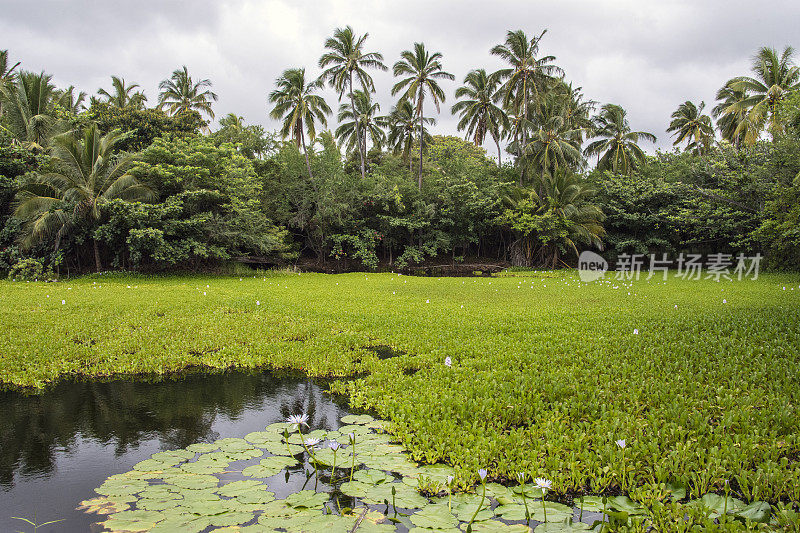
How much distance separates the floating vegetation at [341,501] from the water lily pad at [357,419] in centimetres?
64

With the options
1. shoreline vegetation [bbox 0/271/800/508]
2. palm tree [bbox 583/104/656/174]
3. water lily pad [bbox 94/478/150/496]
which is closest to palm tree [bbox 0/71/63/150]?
shoreline vegetation [bbox 0/271/800/508]

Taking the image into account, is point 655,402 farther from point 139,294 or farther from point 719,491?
point 139,294

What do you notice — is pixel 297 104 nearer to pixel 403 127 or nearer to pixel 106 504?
pixel 403 127

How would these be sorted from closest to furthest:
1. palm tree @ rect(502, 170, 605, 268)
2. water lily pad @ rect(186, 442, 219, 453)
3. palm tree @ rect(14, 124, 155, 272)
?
1. water lily pad @ rect(186, 442, 219, 453)
2. palm tree @ rect(14, 124, 155, 272)
3. palm tree @ rect(502, 170, 605, 268)

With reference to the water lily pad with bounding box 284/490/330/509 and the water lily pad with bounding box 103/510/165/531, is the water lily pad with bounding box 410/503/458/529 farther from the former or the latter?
the water lily pad with bounding box 103/510/165/531

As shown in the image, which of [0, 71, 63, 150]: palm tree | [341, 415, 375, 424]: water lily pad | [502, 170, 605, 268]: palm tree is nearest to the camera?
[341, 415, 375, 424]: water lily pad

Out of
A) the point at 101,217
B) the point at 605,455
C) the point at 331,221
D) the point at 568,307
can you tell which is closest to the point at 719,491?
the point at 605,455

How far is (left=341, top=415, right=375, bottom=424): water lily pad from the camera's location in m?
4.35

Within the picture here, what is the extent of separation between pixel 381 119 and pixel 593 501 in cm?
3103

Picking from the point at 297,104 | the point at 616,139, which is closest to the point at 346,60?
the point at 297,104

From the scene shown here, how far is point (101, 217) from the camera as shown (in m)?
18.8

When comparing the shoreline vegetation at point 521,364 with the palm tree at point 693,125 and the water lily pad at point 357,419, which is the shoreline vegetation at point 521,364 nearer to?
the water lily pad at point 357,419

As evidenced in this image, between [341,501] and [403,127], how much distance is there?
29696 mm

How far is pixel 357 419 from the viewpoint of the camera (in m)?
4.40
